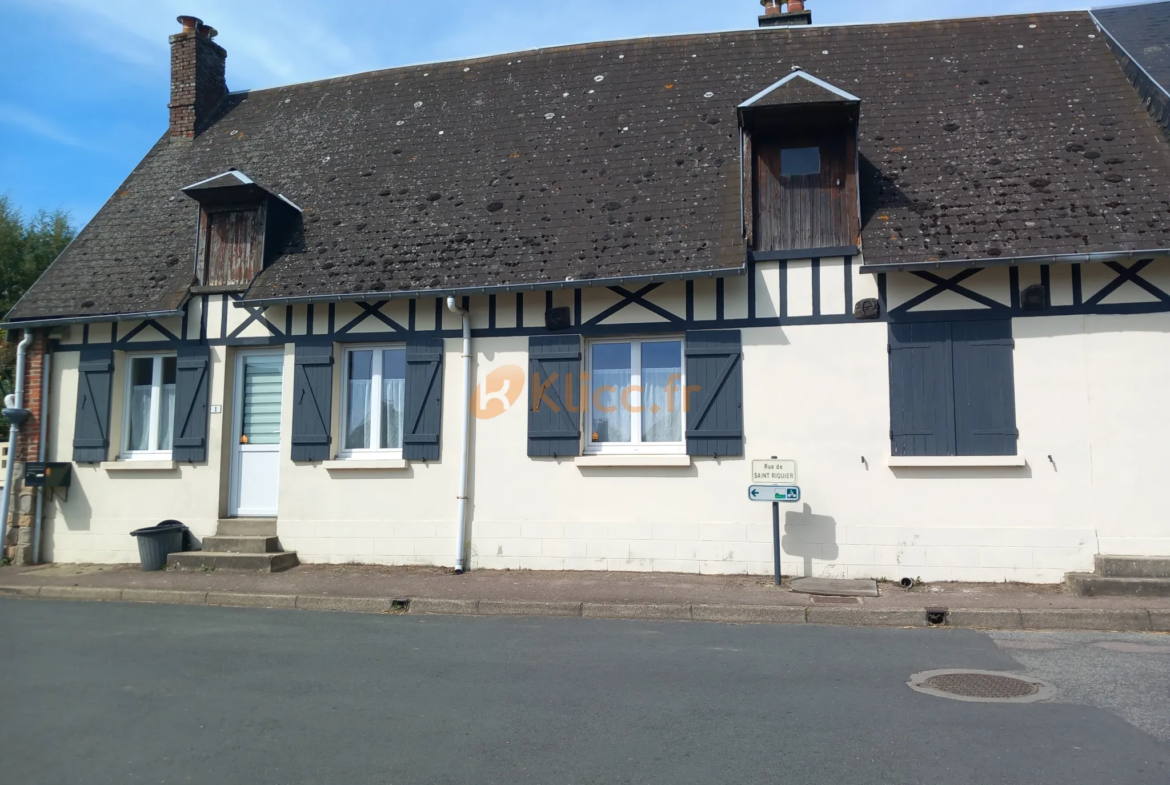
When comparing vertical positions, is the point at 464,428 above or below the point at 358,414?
below

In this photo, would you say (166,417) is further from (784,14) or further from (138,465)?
(784,14)

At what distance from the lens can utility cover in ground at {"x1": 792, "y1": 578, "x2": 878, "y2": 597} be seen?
8.86m

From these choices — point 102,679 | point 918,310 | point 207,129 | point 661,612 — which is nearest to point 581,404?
point 661,612

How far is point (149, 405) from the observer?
1236 cm

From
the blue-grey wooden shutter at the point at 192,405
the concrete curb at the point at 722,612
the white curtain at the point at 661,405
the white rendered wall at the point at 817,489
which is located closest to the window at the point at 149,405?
the blue-grey wooden shutter at the point at 192,405

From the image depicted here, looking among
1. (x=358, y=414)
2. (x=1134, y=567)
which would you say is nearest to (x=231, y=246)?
(x=358, y=414)

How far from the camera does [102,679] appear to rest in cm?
636

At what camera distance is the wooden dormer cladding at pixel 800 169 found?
10156 mm

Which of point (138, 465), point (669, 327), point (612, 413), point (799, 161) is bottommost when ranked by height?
point (138, 465)

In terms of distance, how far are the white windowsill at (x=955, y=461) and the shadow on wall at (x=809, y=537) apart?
0.94m

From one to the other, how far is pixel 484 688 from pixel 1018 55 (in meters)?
10.8

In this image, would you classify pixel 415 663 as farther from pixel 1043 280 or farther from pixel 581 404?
pixel 1043 280

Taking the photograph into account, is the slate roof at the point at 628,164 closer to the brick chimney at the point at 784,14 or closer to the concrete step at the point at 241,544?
the brick chimney at the point at 784,14

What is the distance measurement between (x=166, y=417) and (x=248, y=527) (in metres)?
2.08
